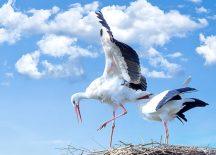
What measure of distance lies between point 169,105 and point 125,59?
5.81 ft

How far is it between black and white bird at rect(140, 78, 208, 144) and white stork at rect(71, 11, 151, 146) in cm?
139

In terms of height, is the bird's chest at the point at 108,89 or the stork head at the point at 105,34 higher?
the stork head at the point at 105,34

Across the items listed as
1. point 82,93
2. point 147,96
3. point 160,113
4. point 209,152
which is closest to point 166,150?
point 209,152

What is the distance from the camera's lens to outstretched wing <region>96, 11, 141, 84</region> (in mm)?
12742

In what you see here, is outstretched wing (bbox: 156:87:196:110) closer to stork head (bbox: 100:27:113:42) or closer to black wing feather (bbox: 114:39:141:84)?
black wing feather (bbox: 114:39:141:84)

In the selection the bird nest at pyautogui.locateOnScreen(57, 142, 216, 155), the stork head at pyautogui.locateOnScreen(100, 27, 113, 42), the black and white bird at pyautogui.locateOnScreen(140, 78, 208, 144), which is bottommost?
the bird nest at pyautogui.locateOnScreen(57, 142, 216, 155)

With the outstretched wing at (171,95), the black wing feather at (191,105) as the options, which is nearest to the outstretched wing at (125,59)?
the black wing feather at (191,105)

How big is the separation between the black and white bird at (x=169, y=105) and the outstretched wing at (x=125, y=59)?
138 centimetres

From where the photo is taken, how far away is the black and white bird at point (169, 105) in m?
11.3

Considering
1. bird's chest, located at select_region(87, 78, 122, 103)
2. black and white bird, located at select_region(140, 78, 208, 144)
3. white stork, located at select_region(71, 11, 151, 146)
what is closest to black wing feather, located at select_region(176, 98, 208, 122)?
black and white bird, located at select_region(140, 78, 208, 144)

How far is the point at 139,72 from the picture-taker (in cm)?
1313

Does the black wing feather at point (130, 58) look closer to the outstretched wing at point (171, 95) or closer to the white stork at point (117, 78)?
the white stork at point (117, 78)

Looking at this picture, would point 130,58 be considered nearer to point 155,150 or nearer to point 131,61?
point 131,61

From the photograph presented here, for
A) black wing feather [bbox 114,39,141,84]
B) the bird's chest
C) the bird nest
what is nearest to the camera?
the bird nest
